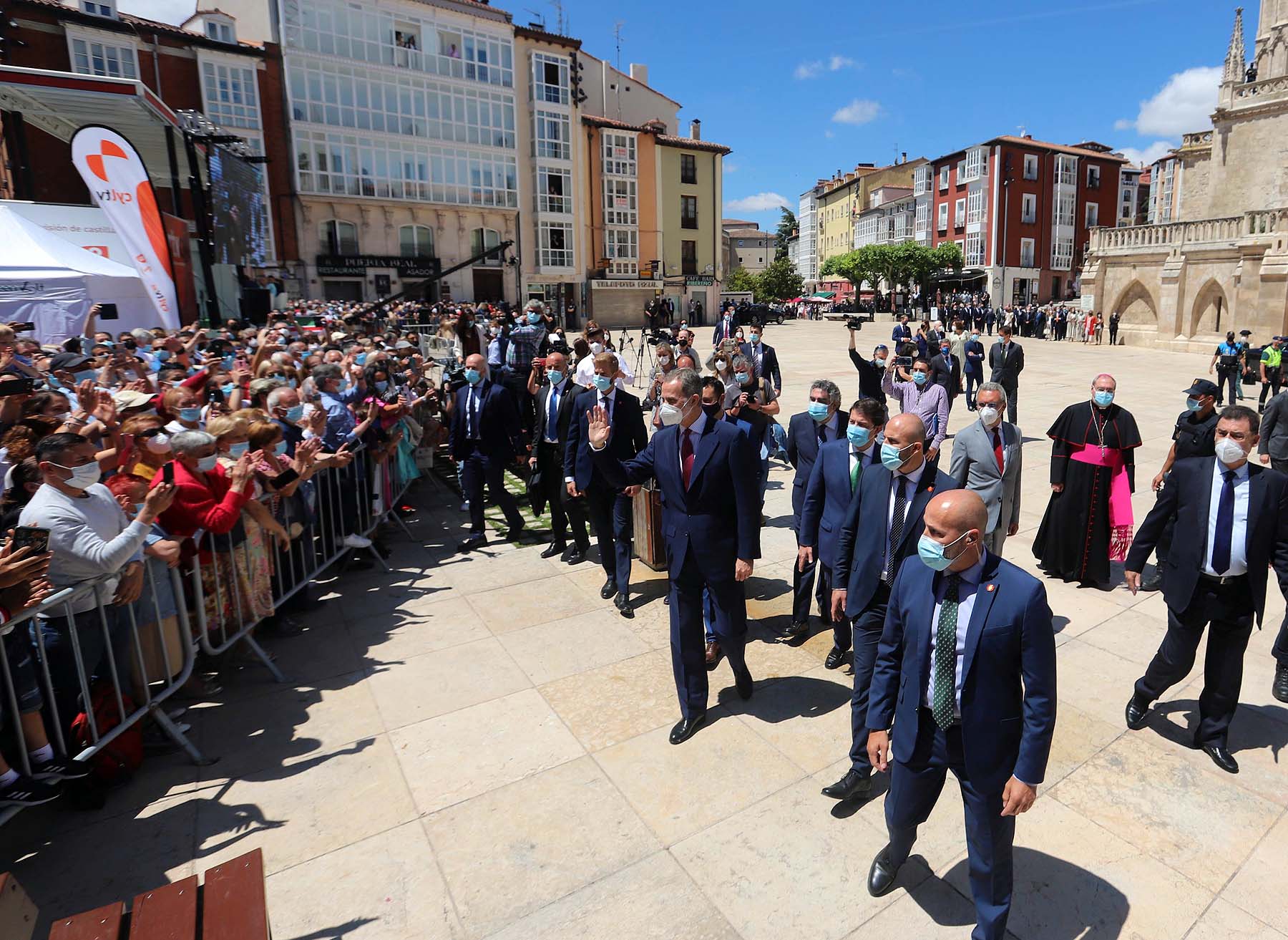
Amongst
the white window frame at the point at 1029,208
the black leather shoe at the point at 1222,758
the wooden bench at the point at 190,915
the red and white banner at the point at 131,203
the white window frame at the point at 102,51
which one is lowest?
the black leather shoe at the point at 1222,758

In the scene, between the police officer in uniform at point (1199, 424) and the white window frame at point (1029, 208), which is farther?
the white window frame at point (1029, 208)

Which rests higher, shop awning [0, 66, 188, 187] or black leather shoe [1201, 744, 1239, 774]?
shop awning [0, 66, 188, 187]

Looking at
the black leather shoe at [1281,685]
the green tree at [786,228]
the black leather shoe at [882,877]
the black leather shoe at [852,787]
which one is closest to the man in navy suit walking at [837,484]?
the black leather shoe at [852,787]

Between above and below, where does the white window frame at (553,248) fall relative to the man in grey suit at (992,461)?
above

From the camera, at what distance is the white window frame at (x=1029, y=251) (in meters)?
58.0

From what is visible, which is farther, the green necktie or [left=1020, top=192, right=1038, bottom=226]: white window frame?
[left=1020, top=192, right=1038, bottom=226]: white window frame

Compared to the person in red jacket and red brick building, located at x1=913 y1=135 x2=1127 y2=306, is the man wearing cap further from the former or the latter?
red brick building, located at x1=913 y1=135 x2=1127 y2=306

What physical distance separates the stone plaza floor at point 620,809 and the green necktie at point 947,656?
960 millimetres

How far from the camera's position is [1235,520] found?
3.79 meters

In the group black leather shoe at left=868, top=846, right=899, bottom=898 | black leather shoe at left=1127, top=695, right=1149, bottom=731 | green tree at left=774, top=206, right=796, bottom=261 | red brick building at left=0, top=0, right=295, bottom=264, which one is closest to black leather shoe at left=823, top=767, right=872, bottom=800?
black leather shoe at left=868, top=846, right=899, bottom=898

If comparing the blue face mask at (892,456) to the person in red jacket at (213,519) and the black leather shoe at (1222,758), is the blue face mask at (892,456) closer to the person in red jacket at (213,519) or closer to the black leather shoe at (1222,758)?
the black leather shoe at (1222,758)

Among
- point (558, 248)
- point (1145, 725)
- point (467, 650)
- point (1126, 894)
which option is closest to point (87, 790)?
point (467, 650)

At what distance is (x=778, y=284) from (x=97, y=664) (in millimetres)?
63036

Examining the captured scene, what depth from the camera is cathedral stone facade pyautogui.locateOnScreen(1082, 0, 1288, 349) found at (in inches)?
1064
